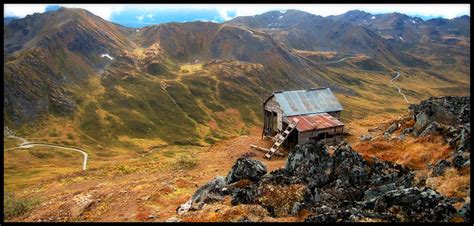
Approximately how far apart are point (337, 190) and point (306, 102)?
116 ft

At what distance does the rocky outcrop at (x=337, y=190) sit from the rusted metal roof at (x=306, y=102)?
2624 cm

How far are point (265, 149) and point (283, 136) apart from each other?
3.19 m

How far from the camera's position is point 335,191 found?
2800cm

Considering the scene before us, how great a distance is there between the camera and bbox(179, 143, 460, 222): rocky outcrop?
2188 cm

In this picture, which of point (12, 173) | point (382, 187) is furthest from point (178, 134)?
point (382, 187)

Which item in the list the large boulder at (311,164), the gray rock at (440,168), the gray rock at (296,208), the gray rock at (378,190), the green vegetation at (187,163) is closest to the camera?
the gray rock at (296,208)

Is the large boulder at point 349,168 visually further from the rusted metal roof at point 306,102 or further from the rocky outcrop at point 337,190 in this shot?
the rusted metal roof at point 306,102

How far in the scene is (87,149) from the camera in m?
159

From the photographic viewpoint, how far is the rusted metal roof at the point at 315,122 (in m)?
56.3

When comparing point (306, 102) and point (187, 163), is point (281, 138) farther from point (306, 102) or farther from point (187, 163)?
point (187, 163)

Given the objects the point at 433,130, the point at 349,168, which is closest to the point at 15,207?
the point at 349,168

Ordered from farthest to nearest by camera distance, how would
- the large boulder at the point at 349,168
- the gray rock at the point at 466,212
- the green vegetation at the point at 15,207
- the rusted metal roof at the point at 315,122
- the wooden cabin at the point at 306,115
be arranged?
the wooden cabin at the point at 306,115, the rusted metal roof at the point at 315,122, the green vegetation at the point at 15,207, the large boulder at the point at 349,168, the gray rock at the point at 466,212

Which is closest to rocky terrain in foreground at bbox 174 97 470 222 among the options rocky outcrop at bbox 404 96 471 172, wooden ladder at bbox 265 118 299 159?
rocky outcrop at bbox 404 96 471 172

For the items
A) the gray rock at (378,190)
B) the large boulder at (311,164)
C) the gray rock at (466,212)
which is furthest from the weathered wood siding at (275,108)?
the gray rock at (466,212)
